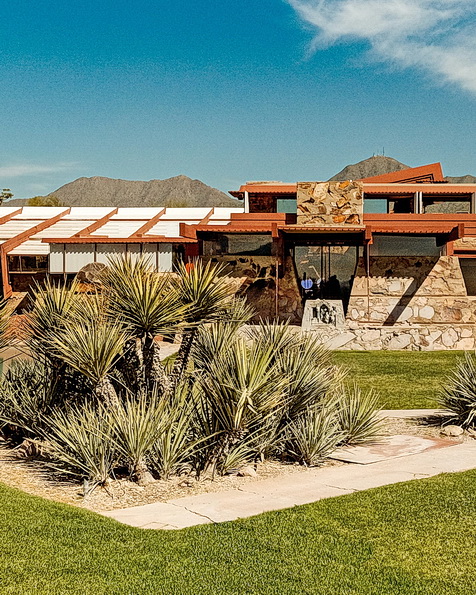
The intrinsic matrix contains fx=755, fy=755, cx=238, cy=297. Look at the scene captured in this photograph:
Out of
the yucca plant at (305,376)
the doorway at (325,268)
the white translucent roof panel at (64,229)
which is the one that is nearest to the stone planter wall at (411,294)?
the doorway at (325,268)

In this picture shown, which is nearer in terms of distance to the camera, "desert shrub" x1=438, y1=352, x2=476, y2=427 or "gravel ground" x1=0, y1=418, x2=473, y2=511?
"gravel ground" x1=0, y1=418, x2=473, y2=511

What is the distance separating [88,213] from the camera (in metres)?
36.3

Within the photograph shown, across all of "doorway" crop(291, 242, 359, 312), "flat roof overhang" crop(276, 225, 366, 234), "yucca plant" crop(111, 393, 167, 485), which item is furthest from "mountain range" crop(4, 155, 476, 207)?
"yucca plant" crop(111, 393, 167, 485)

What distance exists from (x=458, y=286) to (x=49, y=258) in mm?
15494

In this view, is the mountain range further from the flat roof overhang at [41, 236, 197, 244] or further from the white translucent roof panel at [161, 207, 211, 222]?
the flat roof overhang at [41, 236, 197, 244]

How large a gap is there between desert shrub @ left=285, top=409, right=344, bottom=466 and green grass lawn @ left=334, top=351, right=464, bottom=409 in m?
3.23

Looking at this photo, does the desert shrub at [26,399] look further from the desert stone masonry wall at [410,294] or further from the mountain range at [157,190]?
the mountain range at [157,190]

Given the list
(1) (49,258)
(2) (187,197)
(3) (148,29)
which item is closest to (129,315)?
(1) (49,258)

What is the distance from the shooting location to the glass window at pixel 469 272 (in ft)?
88.7

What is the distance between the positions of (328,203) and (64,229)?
477 inches

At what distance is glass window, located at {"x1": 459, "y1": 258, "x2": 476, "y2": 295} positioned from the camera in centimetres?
2703

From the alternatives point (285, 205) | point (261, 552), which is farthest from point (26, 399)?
point (285, 205)

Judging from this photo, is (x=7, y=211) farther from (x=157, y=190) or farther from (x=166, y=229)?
(x=157, y=190)

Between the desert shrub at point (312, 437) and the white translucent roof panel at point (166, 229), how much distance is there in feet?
72.2
